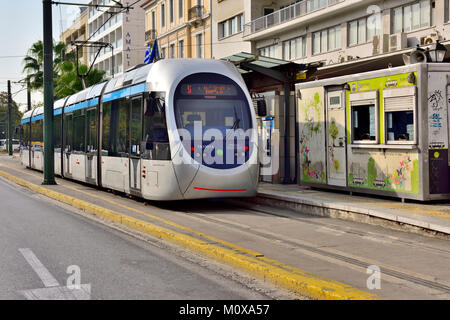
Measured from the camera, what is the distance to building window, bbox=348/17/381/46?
99.7ft

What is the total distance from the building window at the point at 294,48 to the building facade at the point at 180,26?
7605 mm

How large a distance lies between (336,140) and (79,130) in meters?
9.22

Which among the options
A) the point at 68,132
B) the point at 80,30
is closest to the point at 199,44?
the point at 68,132

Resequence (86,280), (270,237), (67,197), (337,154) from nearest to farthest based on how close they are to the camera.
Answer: (86,280)
(270,237)
(337,154)
(67,197)

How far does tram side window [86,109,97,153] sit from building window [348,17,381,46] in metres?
16.7

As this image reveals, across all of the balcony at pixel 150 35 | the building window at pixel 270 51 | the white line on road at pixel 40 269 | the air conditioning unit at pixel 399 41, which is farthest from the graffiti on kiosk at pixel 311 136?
the balcony at pixel 150 35

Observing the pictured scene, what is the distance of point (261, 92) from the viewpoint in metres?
19.3

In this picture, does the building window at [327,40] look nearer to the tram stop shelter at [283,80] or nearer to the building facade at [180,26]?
the building facade at [180,26]

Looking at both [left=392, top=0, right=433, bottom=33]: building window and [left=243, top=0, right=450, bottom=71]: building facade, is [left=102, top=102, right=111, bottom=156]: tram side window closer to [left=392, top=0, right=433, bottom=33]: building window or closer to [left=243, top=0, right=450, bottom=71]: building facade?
[left=243, top=0, right=450, bottom=71]: building facade

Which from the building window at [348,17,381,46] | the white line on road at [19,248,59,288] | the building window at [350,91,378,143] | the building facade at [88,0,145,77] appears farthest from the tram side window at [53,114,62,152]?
the building facade at [88,0,145,77]
